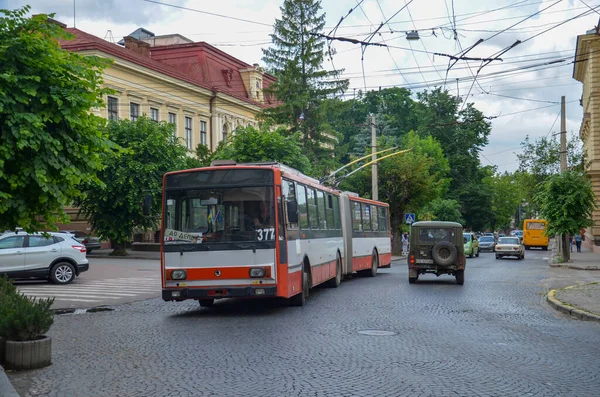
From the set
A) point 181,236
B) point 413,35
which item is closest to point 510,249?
point 413,35

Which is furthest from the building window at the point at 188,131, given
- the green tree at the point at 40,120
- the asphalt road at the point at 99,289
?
the green tree at the point at 40,120

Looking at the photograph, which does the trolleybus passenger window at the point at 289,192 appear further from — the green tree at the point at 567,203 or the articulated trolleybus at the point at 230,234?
the green tree at the point at 567,203

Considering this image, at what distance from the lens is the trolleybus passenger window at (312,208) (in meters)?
17.8

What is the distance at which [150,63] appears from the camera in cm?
5250

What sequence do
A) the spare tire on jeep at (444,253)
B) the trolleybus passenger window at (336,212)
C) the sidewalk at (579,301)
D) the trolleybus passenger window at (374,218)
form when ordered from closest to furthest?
the sidewalk at (579,301) < the trolleybus passenger window at (336,212) < the spare tire on jeep at (444,253) < the trolleybus passenger window at (374,218)

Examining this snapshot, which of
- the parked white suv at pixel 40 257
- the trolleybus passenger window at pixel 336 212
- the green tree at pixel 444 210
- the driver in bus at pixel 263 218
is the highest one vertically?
the green tree at pixel 444 210

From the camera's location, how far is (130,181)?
39812 mm

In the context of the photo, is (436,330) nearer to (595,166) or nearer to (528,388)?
(528,388)

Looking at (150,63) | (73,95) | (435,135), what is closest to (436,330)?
(73,95)

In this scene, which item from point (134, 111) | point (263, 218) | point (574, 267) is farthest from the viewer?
point (134, 111)

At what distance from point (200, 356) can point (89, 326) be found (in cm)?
438

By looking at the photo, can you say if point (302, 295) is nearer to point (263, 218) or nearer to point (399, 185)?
point (263, 218)

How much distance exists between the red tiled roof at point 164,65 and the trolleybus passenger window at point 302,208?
28.2 m

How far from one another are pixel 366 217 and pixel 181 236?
1320 centimetres
